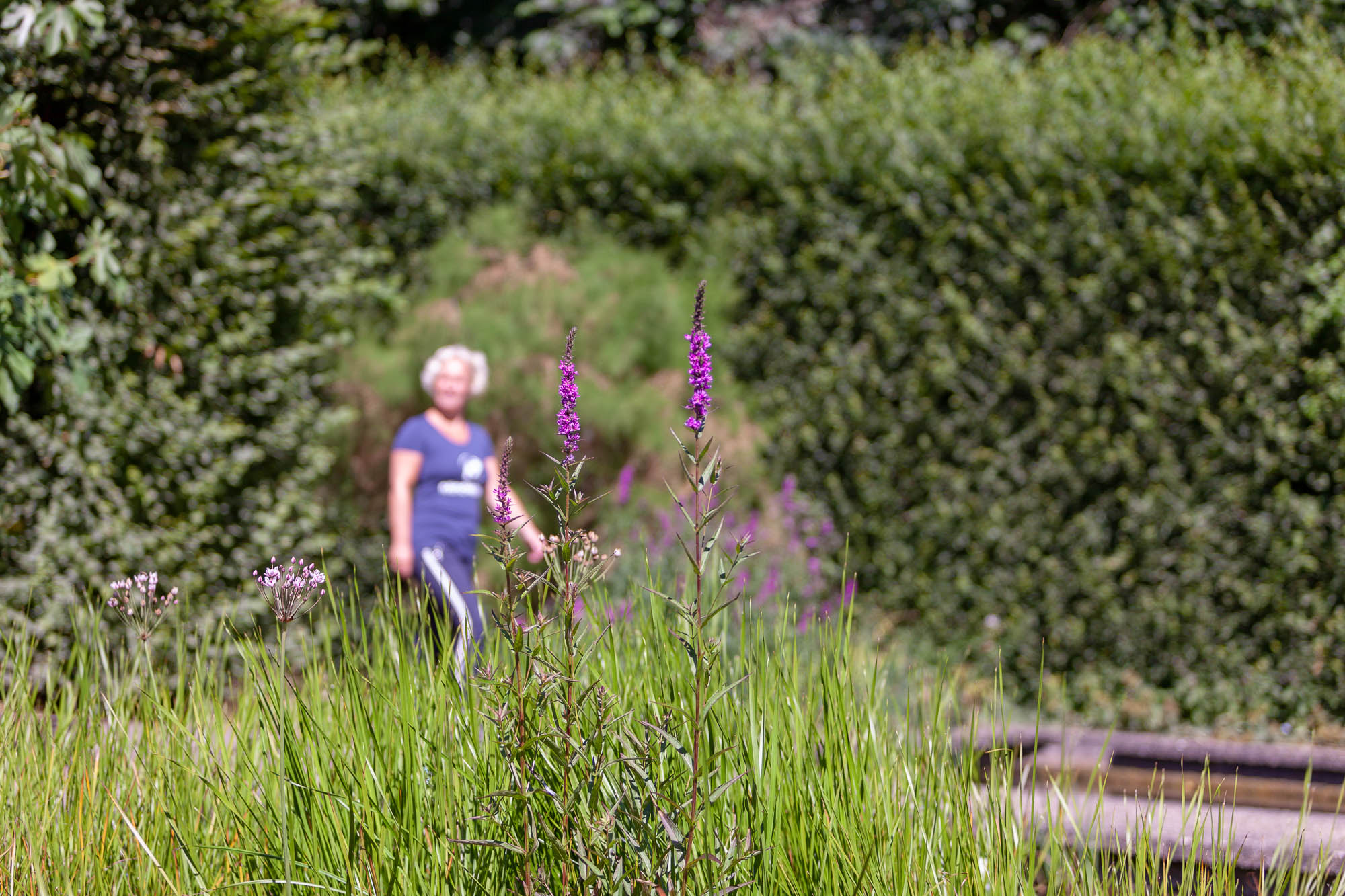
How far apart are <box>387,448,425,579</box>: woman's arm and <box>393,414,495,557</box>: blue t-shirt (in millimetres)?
24

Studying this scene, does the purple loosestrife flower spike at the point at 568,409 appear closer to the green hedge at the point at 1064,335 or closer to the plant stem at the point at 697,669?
the plant stem at the point at 697,669

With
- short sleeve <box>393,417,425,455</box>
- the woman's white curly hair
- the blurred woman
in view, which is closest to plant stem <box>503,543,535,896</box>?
the blurred woman

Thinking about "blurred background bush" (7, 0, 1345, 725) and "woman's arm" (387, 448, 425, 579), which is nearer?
"woman's arm" (387, 448, 425, 579)

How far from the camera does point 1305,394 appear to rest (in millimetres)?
5355

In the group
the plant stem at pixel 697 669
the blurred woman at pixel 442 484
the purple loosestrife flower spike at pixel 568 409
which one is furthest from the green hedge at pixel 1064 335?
the purple loosestrife flower spike at pixel 568 409

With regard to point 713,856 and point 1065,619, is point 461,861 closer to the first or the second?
point 713,856

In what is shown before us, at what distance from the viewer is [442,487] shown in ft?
15.3

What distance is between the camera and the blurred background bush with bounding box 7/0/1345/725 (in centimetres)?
505

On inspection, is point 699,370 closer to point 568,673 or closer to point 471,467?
point 568,673

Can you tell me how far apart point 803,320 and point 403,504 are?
294cm

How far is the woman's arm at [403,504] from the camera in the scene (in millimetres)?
4492

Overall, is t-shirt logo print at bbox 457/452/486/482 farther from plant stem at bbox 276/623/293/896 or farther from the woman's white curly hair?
plant stem at bbox 276/623/293/896

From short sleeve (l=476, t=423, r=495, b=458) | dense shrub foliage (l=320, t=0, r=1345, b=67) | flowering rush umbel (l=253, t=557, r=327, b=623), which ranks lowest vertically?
short sleeve (l=476, t=423, r=495, b=458)

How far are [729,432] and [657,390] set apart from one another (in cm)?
54
